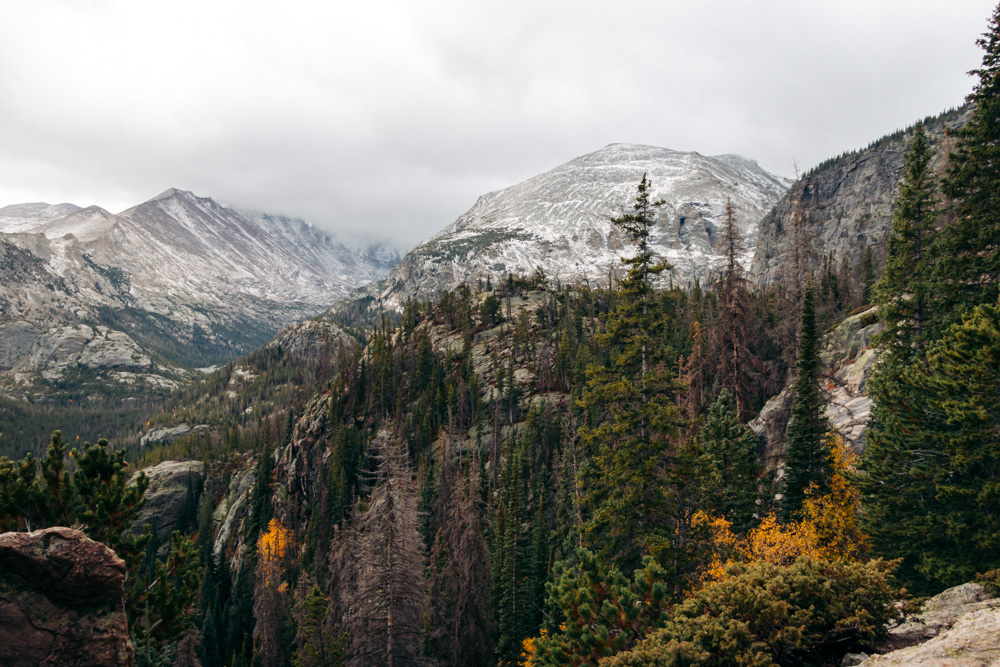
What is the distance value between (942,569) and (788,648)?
10.2 meters

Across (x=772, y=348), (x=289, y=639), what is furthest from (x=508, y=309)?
(x=289, y=639)

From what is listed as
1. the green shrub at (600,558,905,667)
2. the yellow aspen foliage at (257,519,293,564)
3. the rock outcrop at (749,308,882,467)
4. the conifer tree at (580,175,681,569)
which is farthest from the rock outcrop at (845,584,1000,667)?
the yellow aspen foliage at (257,519,293,564)

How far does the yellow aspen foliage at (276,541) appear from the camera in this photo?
76381mm

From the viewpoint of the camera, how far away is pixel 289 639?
5312 centimetres

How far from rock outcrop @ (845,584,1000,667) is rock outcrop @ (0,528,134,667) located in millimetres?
17616

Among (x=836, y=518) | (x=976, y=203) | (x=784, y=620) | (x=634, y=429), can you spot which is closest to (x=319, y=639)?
(x=634, y=429)

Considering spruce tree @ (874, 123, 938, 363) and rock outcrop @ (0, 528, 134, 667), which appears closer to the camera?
rock outcrop @ (0, 528, 134, 667)

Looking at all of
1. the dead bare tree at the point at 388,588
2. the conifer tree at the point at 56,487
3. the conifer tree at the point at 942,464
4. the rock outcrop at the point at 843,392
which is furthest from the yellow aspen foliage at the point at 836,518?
the conifer tree at the point at 56,487

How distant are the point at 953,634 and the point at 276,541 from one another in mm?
85938

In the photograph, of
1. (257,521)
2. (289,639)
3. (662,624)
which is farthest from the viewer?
(257,521)

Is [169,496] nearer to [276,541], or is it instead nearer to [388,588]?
[276,541]

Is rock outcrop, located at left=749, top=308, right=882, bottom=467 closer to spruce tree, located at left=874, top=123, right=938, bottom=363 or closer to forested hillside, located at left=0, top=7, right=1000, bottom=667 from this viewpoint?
forested hillside, located at left=0, top=7, right=1000, bottom=667

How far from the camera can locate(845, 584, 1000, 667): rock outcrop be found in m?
9.55

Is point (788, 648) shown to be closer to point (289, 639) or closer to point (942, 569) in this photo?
point (942, 569)
